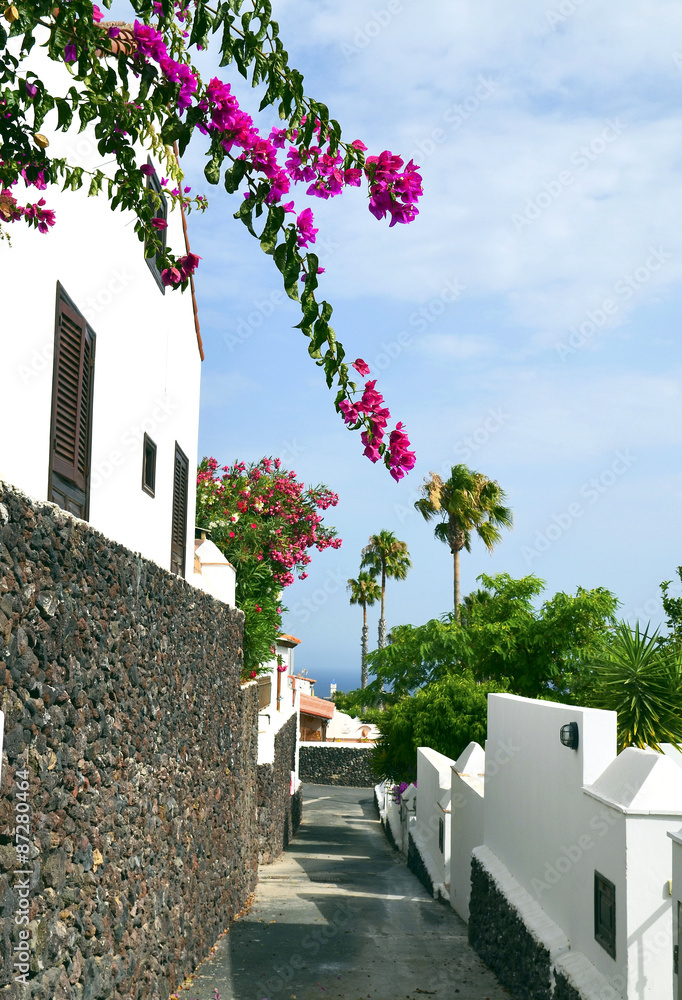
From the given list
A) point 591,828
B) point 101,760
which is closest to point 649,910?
point 591,828

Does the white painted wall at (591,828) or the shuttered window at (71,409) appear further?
the white painted wall at (591,828)

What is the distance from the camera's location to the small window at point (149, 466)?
11188 millimetres

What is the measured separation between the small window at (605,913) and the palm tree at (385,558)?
56.7 metres

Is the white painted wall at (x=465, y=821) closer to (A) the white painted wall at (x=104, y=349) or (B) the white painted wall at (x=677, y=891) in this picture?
(A) the white painted wall at (x=104, y=349)

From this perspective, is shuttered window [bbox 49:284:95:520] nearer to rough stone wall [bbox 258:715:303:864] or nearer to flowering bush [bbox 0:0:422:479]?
flowering bush [bbox 0:0:422:479]

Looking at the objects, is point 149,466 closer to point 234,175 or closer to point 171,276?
point 171,276

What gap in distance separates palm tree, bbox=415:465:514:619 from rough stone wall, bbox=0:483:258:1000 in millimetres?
31928

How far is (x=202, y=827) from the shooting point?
38.9ft

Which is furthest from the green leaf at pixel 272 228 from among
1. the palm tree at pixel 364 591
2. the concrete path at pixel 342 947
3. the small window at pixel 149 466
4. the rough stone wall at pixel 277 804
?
the palm tree at pixel 364 591

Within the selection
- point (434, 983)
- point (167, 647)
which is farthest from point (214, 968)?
point (167, 647)

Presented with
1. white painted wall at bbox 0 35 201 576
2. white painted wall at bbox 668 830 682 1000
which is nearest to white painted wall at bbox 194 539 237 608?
white painted wall at bbox 0 35 201 576

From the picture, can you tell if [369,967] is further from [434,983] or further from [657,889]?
[657,889]

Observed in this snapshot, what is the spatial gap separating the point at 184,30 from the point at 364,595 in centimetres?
6722

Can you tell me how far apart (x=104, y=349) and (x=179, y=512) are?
530cm
